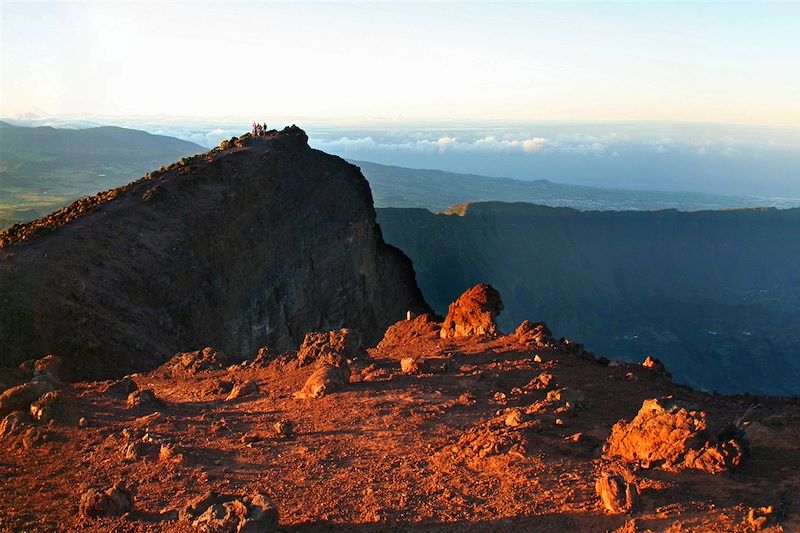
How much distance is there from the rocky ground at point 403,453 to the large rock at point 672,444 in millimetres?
17

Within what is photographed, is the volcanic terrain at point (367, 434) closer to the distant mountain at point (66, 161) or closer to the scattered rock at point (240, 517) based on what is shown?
the scattered rock at point (240, 517)

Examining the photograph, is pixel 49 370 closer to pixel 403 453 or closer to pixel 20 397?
pixel 20 397

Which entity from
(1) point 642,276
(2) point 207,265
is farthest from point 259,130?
(1) point 642,276

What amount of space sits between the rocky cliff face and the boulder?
7.66 meters

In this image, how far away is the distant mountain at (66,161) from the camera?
98.4 m

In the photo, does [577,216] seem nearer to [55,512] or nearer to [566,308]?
[566,308]

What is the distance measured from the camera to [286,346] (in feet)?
93.2

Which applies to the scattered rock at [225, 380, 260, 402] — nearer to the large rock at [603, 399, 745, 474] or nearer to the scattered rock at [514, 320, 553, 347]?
the scattered rock at [514, 320, 553, 347]

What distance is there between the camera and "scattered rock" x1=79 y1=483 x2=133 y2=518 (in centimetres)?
665

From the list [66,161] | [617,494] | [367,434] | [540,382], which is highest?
[617,494]

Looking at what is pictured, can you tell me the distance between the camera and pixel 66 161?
134 meters

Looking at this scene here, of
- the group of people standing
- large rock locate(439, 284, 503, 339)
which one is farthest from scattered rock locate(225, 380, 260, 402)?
the group of people standing

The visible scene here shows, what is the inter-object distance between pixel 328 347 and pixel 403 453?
16.0 ft

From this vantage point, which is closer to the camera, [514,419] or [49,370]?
[514,419]
